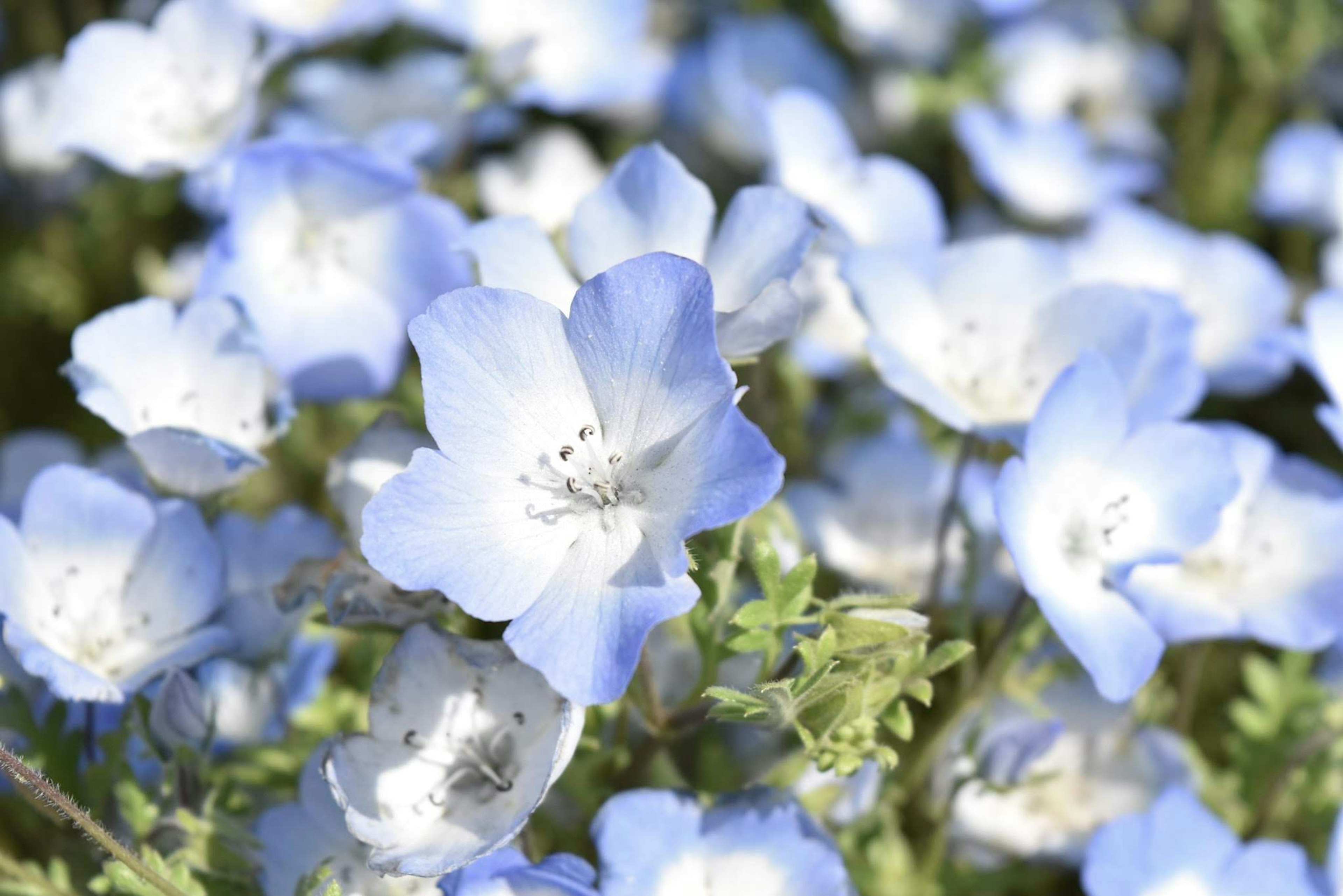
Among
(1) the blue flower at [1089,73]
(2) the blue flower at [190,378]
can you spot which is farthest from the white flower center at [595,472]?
(1) the blue flower at [1089,73]

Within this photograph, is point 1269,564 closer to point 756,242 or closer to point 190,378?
point 756,242

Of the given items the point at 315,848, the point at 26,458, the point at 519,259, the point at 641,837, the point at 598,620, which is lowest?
the point at 26,458

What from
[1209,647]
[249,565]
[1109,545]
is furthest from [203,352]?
[1209,647]

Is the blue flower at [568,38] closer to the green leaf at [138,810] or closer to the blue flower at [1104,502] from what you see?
the blue flower at [1104,502]

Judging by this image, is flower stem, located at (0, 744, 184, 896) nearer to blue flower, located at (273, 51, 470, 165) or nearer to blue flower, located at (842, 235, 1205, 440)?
blue flower, located at (842, 235, 1205, 440)

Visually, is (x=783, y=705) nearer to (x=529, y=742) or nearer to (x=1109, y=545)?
(x=529, y=742)

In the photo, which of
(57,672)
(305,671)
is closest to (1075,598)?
(305,671)

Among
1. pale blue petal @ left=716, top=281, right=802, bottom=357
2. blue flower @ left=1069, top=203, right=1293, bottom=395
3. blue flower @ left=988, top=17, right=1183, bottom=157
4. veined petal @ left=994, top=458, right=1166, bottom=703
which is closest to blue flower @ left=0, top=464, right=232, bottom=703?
pale blue petal @ left=716, top=281, right=802, bottom=357
